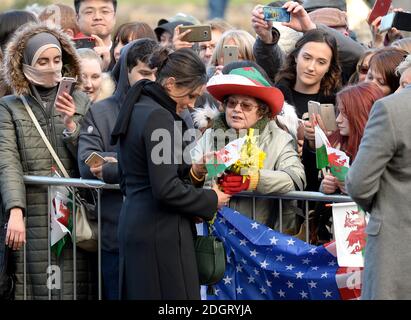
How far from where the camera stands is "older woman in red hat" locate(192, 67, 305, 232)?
8047mm

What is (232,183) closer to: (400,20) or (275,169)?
(275,169)

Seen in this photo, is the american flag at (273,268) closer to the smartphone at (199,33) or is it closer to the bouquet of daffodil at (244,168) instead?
the bouquet of daffodil at (244,168)

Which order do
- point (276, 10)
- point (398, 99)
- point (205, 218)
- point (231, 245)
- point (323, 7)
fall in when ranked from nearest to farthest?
point (398, 99), point (205, 218), point (231, 245), point (276, 10), point (323, 7)

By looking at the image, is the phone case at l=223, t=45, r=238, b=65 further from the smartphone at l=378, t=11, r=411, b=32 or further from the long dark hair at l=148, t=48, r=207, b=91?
the long dark hair at l=148, t=48, r=207, b=91

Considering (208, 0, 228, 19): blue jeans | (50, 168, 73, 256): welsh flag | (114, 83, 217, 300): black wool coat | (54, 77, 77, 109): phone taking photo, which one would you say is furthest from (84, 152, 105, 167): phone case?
(208, 0, 228, 19): blue jeans

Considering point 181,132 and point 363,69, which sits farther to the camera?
point 363,69

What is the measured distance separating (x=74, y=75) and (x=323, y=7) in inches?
113

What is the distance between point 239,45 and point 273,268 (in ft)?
7.39

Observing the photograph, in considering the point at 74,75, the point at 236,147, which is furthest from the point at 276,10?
the point at 236,147

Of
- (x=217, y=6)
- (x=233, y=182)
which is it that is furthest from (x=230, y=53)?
(x=217, y=6)

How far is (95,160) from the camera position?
809 cm

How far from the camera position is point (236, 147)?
7.40 metres

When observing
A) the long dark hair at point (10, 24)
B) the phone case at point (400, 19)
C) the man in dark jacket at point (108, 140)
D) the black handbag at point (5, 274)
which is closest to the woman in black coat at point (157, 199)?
the man in dark jacket at point (108, 140)

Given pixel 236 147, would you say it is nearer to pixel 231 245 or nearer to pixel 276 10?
pixel 231 245
